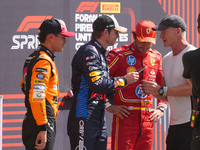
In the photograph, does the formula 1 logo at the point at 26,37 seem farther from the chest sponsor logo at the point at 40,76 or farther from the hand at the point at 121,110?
the chest sponsor logo at the point at 40,76

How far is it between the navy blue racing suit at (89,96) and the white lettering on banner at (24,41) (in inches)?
69.1

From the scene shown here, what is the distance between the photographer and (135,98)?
3789 mm

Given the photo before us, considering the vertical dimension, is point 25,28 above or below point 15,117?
above

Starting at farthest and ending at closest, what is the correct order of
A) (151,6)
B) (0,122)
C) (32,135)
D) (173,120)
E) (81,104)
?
1. (151,6)
2. (0,122)
3. (173,120)
4. (81,104)
5. (32,135)

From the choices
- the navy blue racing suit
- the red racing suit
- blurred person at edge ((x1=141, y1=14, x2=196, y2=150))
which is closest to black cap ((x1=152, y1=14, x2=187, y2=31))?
blurred person at edge ((x1=141, y1=14, x2=196, y2=150))

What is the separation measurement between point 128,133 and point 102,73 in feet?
2.81

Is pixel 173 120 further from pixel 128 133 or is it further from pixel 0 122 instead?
pixel 0 122

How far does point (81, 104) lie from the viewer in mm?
3234

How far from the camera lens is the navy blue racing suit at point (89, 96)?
10.4 feet

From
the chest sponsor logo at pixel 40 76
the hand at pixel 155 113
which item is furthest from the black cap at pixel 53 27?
the hand at pixel 155 113

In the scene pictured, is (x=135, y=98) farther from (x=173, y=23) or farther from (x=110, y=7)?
(x=110, y=7)

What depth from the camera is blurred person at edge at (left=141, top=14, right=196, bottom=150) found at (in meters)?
3.47

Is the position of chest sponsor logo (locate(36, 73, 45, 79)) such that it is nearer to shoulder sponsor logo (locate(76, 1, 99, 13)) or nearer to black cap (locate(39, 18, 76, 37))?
black cap (locate(39, 18, 76, 37))

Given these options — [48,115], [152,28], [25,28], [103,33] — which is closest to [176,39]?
[152,28]
